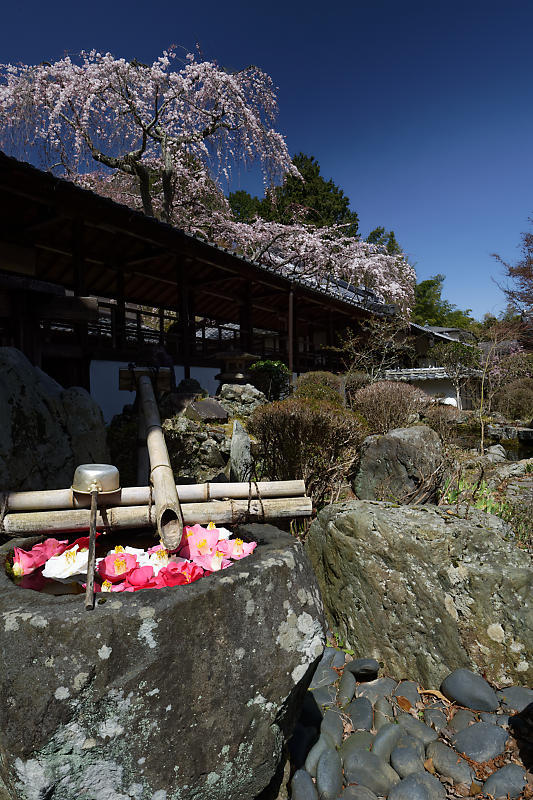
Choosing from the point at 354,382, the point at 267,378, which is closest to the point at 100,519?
the point at 267,378

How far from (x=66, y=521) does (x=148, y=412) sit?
5.40 ft

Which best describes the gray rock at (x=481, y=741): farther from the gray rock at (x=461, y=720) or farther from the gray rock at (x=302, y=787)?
the gray rock at (x=302, y=787)

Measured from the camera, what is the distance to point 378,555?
12.0ft

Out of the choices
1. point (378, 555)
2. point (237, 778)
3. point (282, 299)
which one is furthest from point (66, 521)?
point (282, 299)

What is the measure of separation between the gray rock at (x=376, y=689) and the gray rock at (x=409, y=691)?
44 mm

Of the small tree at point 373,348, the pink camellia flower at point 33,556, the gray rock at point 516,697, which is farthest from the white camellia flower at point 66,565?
the small tree at point 373,348

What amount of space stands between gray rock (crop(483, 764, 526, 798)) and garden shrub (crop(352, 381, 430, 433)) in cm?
685

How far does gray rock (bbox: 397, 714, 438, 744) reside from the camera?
2.89m

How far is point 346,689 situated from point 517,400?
17.4 m

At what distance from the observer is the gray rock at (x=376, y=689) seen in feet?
10.7

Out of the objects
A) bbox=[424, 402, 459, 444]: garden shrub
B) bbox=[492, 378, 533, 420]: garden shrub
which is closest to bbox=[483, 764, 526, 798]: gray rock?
bbox=[424, 402, 459, 444]: garden shrub

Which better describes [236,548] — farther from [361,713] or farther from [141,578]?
[361,713]

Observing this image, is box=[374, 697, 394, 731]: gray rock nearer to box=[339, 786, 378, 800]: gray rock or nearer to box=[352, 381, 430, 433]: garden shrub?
box=[339, 786, 378, 800]: gray rock

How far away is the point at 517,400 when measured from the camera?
17.6 m
